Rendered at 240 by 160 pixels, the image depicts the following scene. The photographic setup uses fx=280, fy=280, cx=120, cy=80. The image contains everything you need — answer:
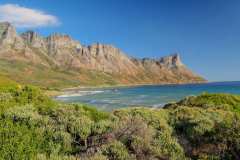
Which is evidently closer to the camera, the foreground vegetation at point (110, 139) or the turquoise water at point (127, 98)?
the foreground vegetation at point (110, 139)

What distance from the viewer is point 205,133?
9.26 meters

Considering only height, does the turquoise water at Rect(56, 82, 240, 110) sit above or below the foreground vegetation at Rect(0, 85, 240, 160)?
below

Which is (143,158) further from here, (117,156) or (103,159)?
(103,159)

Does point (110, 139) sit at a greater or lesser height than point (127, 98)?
greater

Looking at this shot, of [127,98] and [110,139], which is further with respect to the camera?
[127,98]

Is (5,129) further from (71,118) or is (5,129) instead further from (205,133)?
(205,133)

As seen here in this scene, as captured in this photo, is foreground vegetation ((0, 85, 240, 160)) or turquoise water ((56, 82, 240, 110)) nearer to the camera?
foreground vegetation ((0, 85, 240, 160))

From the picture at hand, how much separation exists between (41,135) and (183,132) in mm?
4965

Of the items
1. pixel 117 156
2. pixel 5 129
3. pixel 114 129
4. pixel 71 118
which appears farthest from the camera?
pixel 71 118

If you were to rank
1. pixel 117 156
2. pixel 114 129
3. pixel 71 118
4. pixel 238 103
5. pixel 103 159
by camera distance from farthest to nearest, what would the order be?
pixel 238 103 → pixel 71 118 → pixel 114 129 → pixel 117 156 → pixel 103 159

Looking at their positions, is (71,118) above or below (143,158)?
above

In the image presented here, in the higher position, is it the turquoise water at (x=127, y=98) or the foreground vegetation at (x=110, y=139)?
the foreground vegetation at (x=110, y=139)

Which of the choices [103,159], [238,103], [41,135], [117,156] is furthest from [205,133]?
[238,103]

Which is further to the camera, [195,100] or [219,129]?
[195,100]
